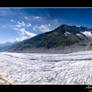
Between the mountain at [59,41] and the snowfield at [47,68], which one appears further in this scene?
the mountain at [59,41]

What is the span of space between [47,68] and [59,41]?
1.34 ft

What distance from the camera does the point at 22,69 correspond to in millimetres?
3387

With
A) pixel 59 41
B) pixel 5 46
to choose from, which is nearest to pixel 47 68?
pixel 59 41

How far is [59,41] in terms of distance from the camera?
346cm

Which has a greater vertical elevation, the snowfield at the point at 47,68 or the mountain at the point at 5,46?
the mountain at the point at 5,46

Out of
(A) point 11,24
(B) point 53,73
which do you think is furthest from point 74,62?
(A) point 11,24

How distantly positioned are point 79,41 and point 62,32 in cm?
26

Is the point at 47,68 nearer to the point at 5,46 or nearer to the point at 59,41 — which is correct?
the point at 59,41

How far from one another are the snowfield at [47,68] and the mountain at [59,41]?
8cm

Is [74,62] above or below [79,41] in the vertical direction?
below

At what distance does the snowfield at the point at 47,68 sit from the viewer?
129 inches

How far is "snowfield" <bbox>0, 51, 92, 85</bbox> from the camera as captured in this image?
3289 millimetres
